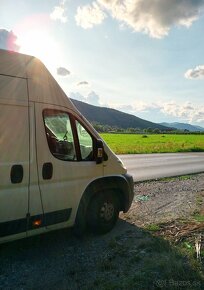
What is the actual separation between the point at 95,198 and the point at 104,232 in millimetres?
659

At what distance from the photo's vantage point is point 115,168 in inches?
246

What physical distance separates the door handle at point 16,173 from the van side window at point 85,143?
1.22m

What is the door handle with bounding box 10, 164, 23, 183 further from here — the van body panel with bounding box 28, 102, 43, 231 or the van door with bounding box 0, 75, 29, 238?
the van body panel with bounding box 28, 102, 43, 231

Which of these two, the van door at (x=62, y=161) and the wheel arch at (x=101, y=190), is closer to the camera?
the van door at (x=62, y=161)

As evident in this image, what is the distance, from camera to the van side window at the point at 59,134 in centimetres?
529

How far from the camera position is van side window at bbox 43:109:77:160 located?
529 centimetres

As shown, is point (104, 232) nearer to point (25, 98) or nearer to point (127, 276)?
point (127, 276)

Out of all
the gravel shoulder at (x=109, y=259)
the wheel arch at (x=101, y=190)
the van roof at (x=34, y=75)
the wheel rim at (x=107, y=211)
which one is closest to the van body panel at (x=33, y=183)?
the van roof at (x=34, y=75)

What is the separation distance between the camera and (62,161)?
5363mm

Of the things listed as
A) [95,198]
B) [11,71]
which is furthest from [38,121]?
[95,198]

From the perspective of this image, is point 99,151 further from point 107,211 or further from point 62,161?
point 107,211

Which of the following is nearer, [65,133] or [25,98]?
[25,98]

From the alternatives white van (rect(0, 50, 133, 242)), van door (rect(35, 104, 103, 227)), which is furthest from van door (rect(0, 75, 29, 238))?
van door (rect(35, 104, 103, 227))

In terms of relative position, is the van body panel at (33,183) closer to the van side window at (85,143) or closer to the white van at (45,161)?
the white van at (45,161)
